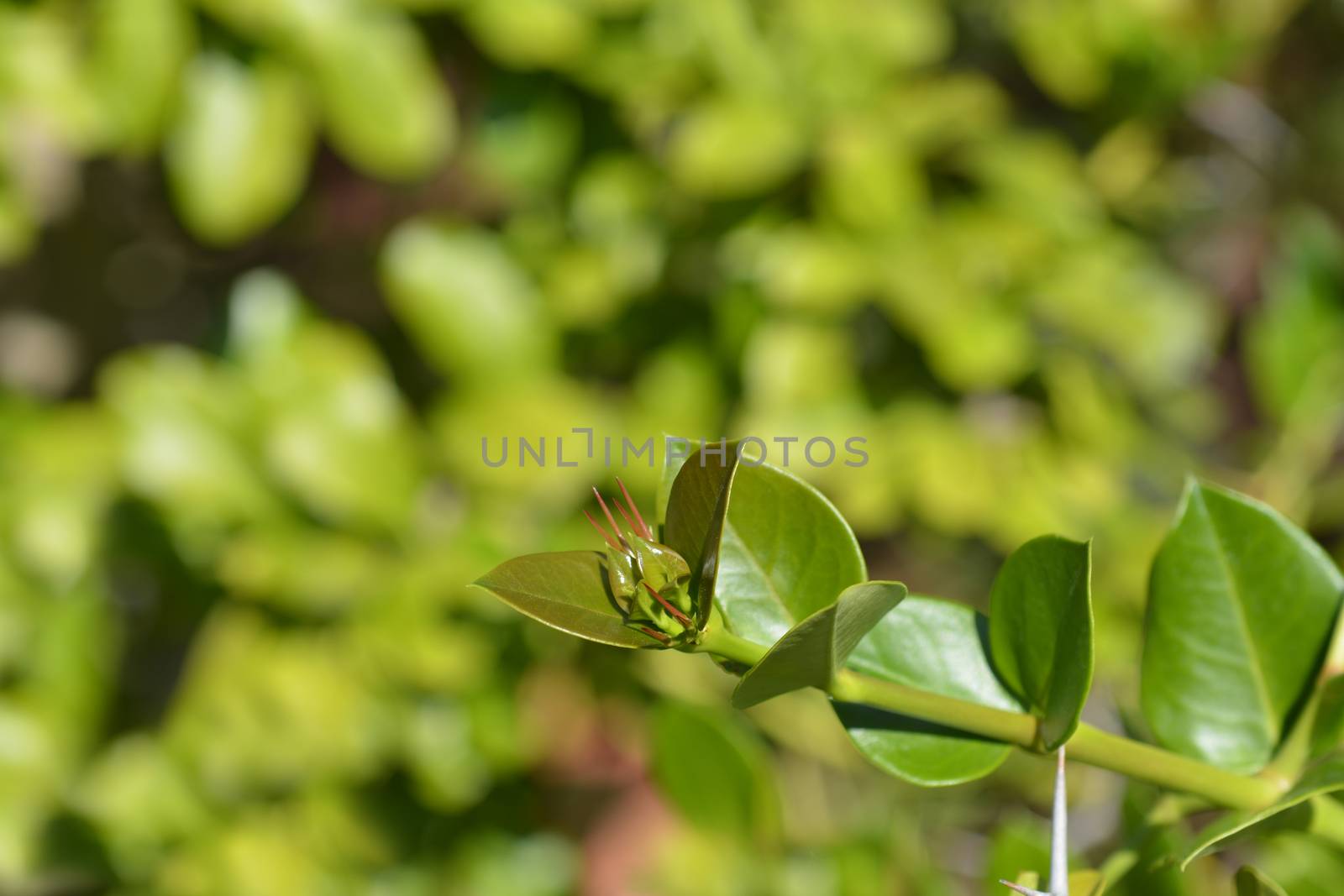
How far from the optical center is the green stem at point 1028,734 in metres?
0.24

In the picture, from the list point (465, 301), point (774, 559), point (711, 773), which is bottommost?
point (711, 773)

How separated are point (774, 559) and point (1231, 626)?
0.14m

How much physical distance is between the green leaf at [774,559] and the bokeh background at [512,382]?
0.39m

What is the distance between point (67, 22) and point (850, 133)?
1.54 ft

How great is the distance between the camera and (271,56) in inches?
25.6

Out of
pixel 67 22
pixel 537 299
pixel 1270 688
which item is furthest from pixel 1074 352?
pixel 67 22

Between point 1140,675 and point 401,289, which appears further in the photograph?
point 401,289

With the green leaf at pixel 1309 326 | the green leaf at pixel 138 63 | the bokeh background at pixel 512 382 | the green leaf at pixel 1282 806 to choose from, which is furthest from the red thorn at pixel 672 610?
the green leaf at pixel 1309 326

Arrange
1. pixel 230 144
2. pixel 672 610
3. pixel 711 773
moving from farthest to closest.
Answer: pixel 230 144 → pixel 711 773 → pixel 672 610

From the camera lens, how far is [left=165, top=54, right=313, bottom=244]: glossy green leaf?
2.09 feet

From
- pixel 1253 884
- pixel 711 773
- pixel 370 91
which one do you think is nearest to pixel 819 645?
pixel 1253 884

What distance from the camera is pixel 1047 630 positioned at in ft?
0.87

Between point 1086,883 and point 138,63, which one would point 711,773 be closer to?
point 1086,883

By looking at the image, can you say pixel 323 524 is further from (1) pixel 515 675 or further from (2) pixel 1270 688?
(2) pixel 1270 688
